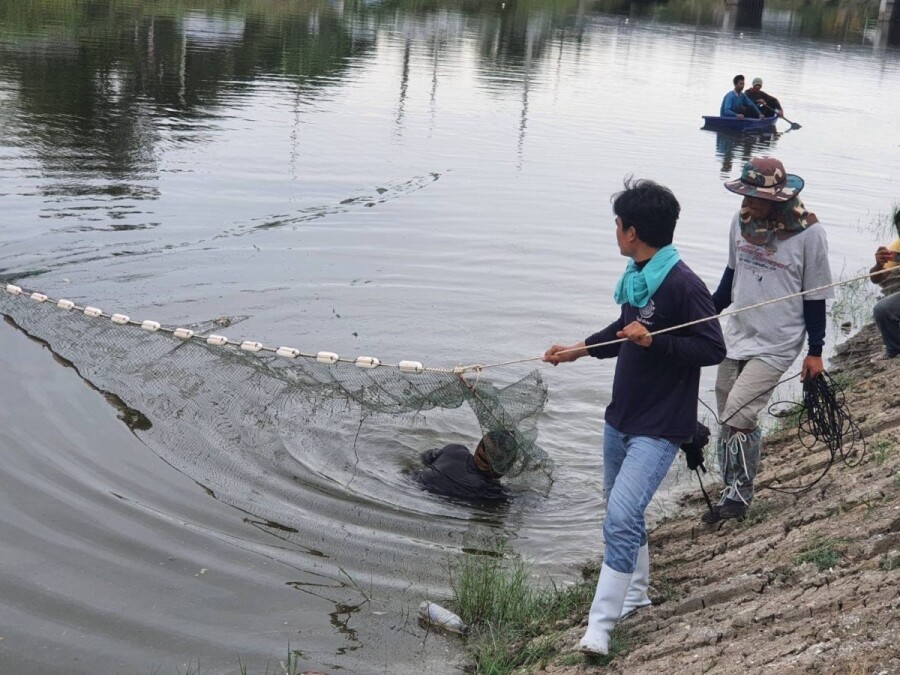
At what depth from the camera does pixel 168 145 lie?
59.4ft

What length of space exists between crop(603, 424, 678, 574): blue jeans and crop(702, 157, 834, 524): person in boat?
1.06 m

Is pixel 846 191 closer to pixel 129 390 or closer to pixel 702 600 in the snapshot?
pixel 129 390

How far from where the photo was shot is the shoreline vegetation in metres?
3.85

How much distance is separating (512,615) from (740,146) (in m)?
20.6

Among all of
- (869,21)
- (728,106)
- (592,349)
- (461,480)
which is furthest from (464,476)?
(869,21)

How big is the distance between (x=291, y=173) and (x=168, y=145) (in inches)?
104

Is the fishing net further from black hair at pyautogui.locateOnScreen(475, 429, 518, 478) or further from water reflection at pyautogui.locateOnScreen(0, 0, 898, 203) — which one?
water reflection at pyautogui.locateOnScreen(0, 0, 898, 203)

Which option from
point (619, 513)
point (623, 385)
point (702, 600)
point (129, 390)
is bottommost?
point (129, 390)

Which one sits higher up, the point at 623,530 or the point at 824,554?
the point at 623,530

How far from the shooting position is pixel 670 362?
4.35m

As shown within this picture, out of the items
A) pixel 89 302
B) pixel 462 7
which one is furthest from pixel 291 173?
pixel 462 7

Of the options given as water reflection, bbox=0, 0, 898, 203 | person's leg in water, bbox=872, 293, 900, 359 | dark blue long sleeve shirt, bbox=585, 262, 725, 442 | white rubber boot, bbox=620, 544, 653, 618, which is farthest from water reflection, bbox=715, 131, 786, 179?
dark blue long sleeve shirt, bbox=585, 262, 725, 442

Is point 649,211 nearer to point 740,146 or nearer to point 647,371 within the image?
point 647,371

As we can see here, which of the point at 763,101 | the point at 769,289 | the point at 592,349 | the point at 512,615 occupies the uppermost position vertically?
the point at 769,289
